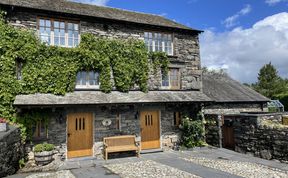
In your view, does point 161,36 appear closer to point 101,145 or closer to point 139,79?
point 139,79

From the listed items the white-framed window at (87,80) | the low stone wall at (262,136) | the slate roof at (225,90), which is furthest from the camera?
the slate roof at (225,90)

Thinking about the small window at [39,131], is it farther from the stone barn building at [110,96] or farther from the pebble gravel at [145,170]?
the pebble gravel at [145,170]

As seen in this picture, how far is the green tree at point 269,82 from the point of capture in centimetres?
4431

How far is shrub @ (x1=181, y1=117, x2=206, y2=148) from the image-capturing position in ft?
45.8

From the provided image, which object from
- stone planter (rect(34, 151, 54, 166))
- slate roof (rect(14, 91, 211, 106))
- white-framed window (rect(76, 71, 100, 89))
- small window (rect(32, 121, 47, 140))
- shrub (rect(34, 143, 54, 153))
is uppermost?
white-framed window (rect(76, 71, 100, 89))

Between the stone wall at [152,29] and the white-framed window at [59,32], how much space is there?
267 mm

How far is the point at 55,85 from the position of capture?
458 inches

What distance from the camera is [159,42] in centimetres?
1498

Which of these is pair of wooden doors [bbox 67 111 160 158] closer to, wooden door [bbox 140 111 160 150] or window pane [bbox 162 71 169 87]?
wooden door [bbox 140 111 160 150]

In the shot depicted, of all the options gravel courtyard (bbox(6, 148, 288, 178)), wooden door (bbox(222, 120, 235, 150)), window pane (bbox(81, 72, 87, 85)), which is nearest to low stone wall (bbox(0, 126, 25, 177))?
gravel courtyard (bbox(6, 148, 288, 178))

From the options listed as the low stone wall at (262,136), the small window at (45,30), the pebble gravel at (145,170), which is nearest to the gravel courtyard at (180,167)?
the pebble gravel at (145,170)

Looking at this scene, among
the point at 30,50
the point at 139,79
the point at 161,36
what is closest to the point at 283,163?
the point at 139,79

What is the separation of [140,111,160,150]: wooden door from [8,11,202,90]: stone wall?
1.53 metres

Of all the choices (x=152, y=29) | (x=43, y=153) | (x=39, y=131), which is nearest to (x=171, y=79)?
(x=152, y=29)
